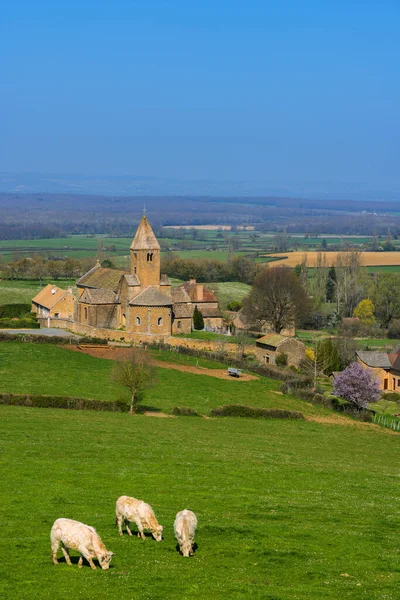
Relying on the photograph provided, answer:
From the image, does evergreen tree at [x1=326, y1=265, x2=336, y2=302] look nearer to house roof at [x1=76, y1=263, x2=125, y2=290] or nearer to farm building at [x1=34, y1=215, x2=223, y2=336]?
farm building at [x1=34, y1=215, x2=223, y2=336]

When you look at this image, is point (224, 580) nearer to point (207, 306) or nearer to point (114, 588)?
point (114, 588)

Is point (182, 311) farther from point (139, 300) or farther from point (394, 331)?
point (394, 331)

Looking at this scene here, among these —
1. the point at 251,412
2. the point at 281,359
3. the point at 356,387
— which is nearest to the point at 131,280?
the point at 281,359

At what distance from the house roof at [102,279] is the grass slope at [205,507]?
130ft

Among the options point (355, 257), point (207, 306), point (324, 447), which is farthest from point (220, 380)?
point (355, 257)

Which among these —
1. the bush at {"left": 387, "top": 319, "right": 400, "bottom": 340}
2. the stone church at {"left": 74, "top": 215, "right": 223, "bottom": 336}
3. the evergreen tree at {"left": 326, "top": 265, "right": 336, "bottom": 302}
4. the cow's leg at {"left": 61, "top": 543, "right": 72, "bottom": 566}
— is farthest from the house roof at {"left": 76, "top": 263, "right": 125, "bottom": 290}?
the cow's leg at {"left": 61, "top": 543, "right": 72, "bottom": 566}

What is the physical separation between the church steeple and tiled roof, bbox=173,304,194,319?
309 centimetres

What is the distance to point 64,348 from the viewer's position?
194 ft

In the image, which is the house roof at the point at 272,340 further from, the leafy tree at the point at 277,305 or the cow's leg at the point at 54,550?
the cow's leg at the point at 54,550

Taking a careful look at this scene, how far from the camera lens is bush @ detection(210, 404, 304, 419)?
4253cm

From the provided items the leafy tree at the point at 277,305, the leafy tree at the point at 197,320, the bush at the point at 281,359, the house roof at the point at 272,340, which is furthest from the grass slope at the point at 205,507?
the leafy tree at the point at 277,305

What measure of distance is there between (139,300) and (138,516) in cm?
5380

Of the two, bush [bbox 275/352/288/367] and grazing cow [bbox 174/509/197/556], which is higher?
grazing cow [bbox 174/509/197/556]

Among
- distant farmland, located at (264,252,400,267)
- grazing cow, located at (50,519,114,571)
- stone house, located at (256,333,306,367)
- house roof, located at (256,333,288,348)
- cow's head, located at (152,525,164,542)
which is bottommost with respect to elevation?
stone house, located at (256,333,306,367)
